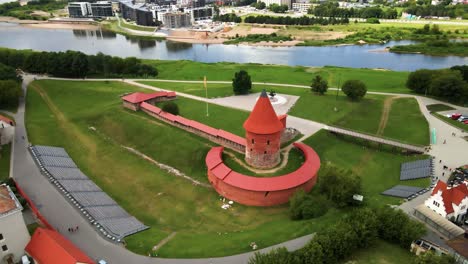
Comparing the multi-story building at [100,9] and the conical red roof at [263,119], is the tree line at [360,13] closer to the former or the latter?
the multi-story building at [100,9]

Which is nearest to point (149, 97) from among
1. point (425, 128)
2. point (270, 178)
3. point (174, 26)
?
point (270, 178)

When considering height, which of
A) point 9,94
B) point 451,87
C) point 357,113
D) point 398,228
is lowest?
point 398,228

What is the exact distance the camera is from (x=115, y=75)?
76.9 m

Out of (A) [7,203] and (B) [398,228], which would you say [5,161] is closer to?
(A) [7,203]

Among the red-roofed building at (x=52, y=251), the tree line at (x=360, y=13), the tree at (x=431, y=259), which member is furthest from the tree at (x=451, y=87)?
the tree line at (x=360, y=13)

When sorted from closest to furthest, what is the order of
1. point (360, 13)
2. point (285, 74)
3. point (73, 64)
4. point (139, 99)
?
point (139, 99)
point (73, 64)
point (285, 74)
point (360, 13)

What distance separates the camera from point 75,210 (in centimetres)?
3141

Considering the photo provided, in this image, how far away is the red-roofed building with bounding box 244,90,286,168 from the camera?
119 feet

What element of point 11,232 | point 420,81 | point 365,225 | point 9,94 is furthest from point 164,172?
point 420,81

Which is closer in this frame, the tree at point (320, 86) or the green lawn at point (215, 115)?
the green lawn at point (215, 115)

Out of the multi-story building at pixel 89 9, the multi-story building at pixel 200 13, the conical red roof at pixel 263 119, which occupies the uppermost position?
the multi-story building at pixel 89 9

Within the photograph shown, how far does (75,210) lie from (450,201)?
3308 cm

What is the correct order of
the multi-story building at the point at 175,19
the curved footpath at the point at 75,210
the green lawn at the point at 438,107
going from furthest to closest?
1. the multi-story building at the point at 175,19
2. the green lawn at the point at 438,107
3. the curved footpath at the point at 75,210

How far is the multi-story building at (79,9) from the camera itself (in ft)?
600
